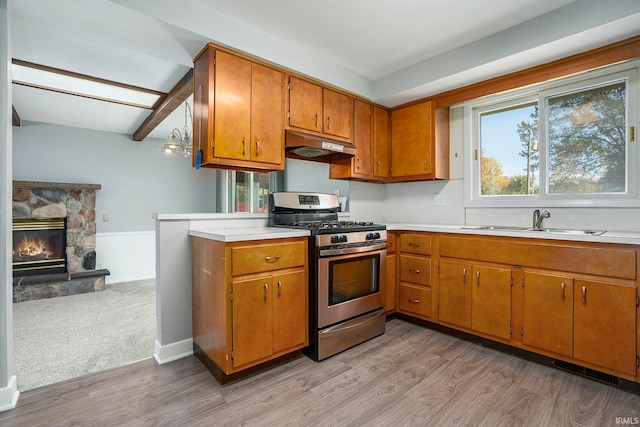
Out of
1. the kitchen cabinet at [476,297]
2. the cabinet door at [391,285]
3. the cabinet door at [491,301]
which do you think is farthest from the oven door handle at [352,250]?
the cabinet door at [491,301]

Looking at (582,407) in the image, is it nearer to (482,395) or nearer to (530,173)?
(482,395)

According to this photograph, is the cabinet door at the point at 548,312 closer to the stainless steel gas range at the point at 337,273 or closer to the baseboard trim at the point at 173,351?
the stainless steel gas range at the point at 337,273

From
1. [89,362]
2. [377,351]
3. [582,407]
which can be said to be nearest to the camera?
[582,407]

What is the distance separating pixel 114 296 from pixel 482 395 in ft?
14.6

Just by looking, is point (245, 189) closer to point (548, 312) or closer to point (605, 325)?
point (548, 312)

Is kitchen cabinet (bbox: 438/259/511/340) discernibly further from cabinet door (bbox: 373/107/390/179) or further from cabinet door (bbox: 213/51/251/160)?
cabinet door (bbox: 213/51/251/160)

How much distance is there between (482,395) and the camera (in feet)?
6.10

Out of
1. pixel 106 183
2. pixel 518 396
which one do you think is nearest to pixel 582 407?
pixel 518 396

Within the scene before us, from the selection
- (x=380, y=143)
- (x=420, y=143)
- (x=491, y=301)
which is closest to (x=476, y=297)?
(x=491, y=301)

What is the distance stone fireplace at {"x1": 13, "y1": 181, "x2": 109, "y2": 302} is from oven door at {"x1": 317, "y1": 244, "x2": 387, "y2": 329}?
3.92 m

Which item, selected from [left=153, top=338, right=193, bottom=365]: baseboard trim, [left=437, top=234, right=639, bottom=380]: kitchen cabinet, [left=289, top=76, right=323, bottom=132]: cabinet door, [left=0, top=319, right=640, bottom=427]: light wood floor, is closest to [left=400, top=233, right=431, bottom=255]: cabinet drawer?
[left=437, top=234, right=639, bottom=380]: kitchen cabinet

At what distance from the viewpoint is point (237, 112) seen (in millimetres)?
2381

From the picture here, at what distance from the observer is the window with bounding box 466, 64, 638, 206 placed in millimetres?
2352

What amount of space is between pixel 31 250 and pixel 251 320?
14.5 ft
